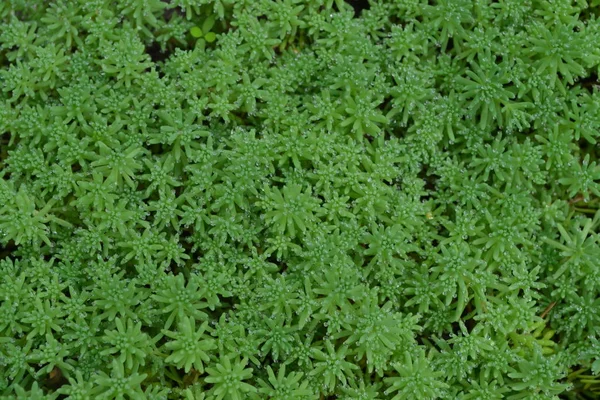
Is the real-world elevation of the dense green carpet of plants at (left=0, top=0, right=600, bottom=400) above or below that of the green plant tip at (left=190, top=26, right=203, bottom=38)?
below

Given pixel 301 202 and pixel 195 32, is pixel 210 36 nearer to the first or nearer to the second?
pixel 195 32

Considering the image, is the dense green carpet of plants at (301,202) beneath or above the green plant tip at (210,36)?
beneath

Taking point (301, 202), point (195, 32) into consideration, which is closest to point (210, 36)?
point (195, 32)

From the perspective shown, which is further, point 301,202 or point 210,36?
point 210,36

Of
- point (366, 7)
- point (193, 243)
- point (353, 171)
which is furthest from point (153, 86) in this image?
point (366, 7)

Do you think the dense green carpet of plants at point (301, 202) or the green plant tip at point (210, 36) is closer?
the dense green carpet of plants at point (301, 202)

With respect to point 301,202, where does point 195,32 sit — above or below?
above

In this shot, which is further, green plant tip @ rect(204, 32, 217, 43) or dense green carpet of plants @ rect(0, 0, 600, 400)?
green plant tip @ rect(204, 32, 217, 43)

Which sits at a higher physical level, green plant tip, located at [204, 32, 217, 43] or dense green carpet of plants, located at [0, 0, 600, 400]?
green plant tip, located at [204, 32, 217, 43]
